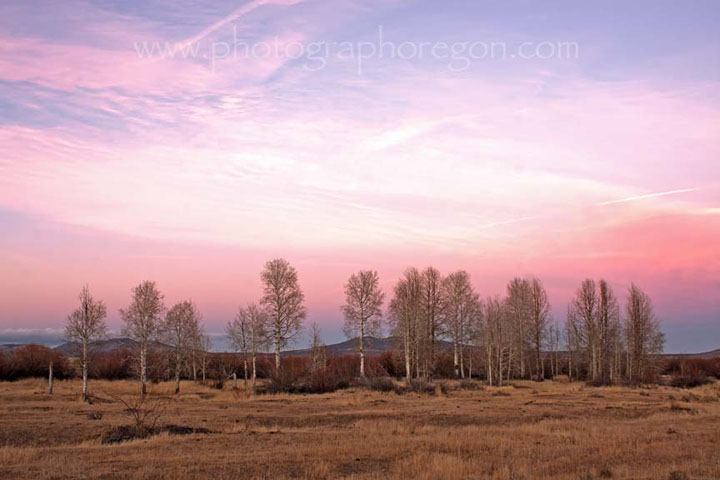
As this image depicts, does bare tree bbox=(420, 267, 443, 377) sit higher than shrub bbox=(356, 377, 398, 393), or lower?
higher

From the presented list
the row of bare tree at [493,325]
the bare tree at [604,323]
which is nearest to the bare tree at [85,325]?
the row of bare tree at [493,325]

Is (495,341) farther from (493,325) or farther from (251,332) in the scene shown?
(251,332)

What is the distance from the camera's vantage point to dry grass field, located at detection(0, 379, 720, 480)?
47.7 feet

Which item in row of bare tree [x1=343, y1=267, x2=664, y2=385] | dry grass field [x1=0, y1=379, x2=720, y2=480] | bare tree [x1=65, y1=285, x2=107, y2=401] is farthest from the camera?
row of bare tree [x1=343, y1=267, x2=664, y2=385]

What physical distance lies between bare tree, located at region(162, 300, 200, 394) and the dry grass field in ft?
80.5

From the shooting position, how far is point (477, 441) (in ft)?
64.8

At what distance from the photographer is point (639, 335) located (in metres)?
75.8

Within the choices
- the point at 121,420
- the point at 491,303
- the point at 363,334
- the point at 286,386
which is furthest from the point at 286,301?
the point at 121,420

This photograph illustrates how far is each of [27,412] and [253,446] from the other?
18251 millimetres

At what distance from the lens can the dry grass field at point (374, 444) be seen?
14539 mm

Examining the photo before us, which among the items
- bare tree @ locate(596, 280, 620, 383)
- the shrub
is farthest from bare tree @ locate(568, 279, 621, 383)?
the shrub

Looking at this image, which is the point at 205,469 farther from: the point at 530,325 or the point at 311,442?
the point at 530,325

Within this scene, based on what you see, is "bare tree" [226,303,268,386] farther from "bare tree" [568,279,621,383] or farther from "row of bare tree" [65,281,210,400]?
"bare tree" [568,279,621,383]

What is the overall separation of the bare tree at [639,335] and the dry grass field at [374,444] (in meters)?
44.9
